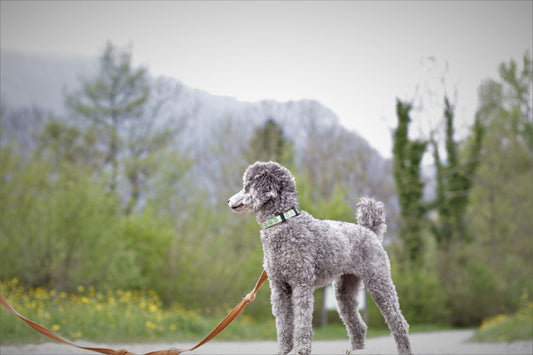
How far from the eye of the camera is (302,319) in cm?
276

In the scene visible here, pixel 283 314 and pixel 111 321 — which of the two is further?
pixel 111 321

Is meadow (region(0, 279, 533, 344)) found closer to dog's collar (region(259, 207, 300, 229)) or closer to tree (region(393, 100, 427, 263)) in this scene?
dog's collar (region(259, 207, 300, 229))

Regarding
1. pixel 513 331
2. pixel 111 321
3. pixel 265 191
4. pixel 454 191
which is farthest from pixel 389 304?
pixel 454 191

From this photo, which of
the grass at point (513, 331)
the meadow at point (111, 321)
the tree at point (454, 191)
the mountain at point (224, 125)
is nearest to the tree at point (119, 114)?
the mountain at point (224, 125)

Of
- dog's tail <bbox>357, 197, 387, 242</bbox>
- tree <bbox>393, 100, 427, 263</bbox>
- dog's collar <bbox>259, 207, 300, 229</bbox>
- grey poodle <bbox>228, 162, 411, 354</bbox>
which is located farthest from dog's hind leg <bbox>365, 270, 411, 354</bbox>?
tree <bbox>393, 100, 427, 263</bbox>

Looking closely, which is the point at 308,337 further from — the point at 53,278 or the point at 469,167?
the point at 469,167

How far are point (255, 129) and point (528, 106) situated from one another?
11.1 m

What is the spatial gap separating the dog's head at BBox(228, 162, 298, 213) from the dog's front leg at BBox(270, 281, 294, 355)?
1.82 ft

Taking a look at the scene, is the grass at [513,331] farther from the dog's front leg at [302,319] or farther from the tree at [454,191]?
the dog's front leg at [302,319]

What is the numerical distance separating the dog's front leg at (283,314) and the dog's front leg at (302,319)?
0.14 m

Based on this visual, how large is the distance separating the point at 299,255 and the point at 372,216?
84 centimetres

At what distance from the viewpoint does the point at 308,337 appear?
2770 millimetres

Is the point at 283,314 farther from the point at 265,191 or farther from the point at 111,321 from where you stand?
the point at 111,321

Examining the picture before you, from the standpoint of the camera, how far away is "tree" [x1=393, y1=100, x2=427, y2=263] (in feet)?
58.6
